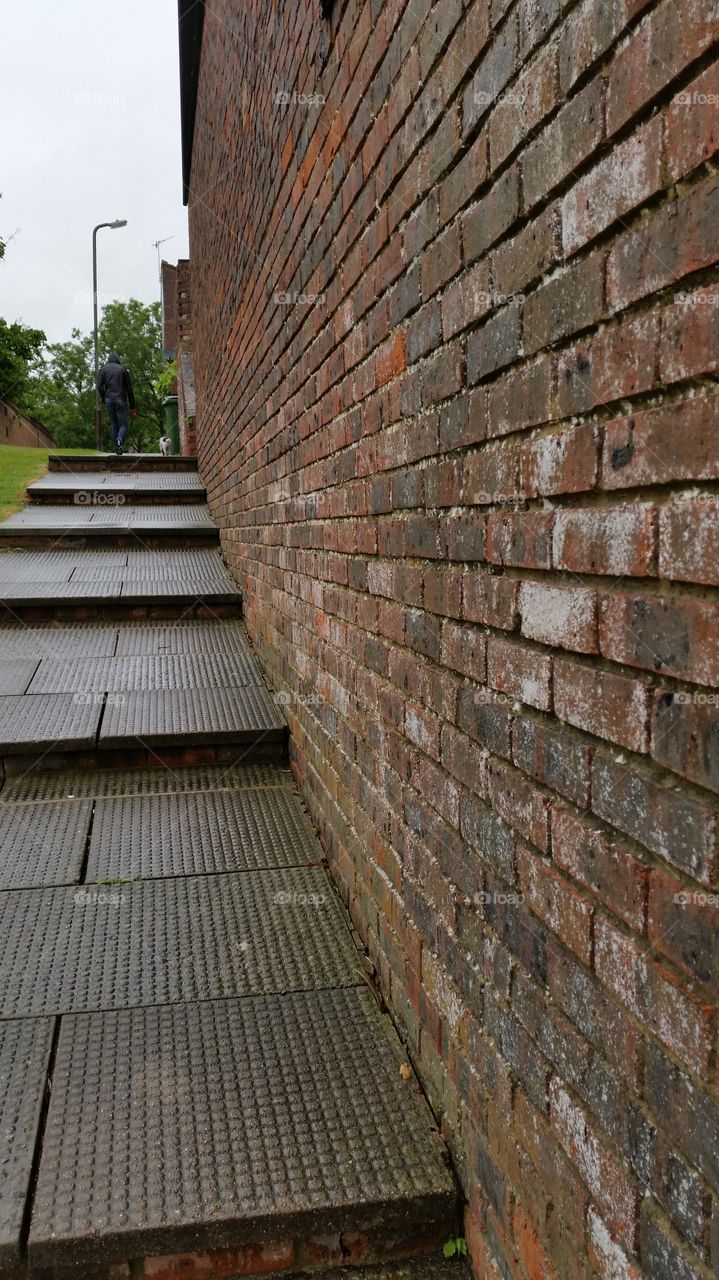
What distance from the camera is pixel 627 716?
0.99 m

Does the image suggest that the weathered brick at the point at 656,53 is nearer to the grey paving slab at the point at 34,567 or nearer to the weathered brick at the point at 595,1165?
the weathered brick at the point at 595,1165

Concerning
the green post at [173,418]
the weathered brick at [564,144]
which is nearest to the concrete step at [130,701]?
the weathered brick at [564,144]

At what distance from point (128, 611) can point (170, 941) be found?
10.3 ft

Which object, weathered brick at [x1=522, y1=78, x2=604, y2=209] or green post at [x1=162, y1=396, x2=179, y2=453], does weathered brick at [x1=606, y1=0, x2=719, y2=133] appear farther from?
green post at [x1=162, y1=396, x2=179, y2=453]

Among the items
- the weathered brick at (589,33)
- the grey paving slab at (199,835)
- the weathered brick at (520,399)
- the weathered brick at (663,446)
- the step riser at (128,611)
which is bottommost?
the grey paving slab at (199,835)

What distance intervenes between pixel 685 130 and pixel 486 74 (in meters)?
0.63

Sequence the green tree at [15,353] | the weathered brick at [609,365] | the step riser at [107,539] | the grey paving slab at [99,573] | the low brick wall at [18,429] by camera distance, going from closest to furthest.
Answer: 1. the weathered brick at [609,365]
2. the grey paving slab at [99,573]
3. the step riser at [107,539]
4. the low brick wall at [18,429]
5. the green tree at [15,353]

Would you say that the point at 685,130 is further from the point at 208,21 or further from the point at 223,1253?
the point at 208,21

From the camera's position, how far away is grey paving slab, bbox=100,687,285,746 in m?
3.65

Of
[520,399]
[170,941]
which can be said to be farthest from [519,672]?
[170,941]

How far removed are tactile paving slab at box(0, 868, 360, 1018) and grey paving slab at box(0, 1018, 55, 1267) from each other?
0.09 meters

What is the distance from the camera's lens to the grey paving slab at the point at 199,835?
2920 millimetres

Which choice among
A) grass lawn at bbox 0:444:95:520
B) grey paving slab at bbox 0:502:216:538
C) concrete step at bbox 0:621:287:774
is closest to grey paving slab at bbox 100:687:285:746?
concrete step at bbox 0:621:287:774

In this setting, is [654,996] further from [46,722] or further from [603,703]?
[46,722]
